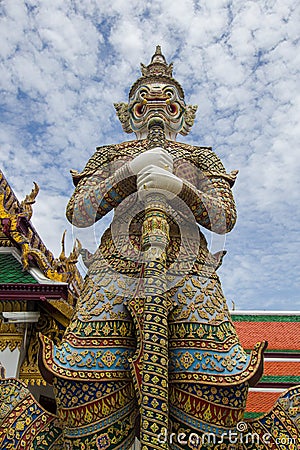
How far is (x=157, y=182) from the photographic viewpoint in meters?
2.53

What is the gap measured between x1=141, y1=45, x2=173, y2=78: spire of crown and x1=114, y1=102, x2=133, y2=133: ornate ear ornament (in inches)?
12.4

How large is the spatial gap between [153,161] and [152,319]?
38.9 inches

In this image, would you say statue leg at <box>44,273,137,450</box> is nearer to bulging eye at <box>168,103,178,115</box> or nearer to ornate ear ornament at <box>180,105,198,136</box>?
bulging eye at <box>168,103,178,115</box>

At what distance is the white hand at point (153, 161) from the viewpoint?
104 inches

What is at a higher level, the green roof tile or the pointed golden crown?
the pointed golden crown

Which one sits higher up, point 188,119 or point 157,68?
point 157,68

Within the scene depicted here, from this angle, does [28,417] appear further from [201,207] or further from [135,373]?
[201,207]

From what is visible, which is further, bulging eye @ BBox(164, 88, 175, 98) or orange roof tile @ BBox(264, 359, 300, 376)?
orange roof tile @ BBox(264, 359, 300, 376)

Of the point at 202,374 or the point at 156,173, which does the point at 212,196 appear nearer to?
the point at 156,173

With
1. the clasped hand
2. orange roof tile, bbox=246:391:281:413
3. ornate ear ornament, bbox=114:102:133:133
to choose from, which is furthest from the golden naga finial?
orange roof tile, bbox=246:391:281:413

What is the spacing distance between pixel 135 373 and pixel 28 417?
33.9 inches

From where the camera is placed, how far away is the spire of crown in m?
3.51

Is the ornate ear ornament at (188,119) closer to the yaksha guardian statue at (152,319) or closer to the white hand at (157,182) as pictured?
A: the yaksha guardian statue at (152,319)

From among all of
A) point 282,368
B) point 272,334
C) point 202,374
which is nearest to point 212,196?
point 202,374
